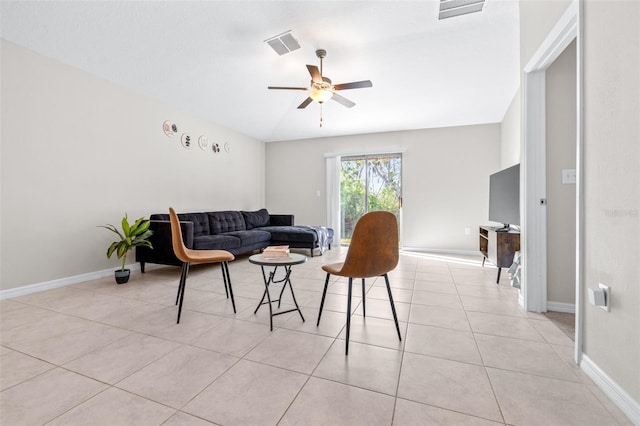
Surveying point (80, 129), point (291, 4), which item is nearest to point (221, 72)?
point (291, 4)

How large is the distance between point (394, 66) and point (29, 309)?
192 inches

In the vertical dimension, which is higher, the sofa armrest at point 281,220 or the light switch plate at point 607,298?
the sofa armrest at point 281,220

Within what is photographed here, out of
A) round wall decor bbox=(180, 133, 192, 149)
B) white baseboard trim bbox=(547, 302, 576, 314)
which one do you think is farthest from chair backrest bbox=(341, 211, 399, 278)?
round wall decor bbox=(180, 133, 192, 149)

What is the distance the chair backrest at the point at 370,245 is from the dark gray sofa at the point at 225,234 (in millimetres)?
2523

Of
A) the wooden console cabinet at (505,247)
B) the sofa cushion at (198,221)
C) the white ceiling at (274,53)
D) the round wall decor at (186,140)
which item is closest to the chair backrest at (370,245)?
the wooden console cabinet at (505,247)

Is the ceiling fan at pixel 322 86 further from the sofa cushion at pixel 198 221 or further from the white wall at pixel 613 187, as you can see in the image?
the sofa cushion at pixel 198 221

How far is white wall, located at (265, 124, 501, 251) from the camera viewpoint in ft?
17.3

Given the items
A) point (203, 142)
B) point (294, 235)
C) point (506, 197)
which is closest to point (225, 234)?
point (294, 235)

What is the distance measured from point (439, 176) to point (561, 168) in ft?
10.9

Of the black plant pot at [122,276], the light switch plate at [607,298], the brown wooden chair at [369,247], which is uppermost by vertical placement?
the brown wooden chair at [369,247]

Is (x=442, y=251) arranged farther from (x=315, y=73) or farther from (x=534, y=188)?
(x=315, y=73)

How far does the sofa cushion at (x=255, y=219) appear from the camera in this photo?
5543 millimetres

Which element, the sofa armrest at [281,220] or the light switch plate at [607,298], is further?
the sofa armrest at [281,220]

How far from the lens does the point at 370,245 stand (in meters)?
1.69
